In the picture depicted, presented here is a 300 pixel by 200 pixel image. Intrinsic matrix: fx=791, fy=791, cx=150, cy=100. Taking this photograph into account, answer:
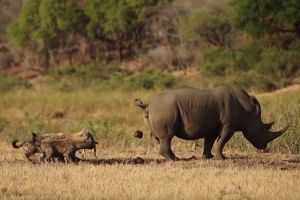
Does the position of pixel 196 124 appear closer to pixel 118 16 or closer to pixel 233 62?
pixel 233 62

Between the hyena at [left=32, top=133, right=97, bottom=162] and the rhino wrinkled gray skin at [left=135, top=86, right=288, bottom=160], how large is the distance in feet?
4.05

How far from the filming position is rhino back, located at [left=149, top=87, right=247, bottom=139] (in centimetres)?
1295

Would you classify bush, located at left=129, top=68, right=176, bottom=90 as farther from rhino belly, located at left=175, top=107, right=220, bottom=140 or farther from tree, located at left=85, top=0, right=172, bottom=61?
rhino belly, located at left=175, top=107, right=220, bottom=140

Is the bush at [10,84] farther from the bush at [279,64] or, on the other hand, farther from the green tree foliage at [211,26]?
the green tree foliage at [211,26]

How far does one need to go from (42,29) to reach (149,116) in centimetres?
3881

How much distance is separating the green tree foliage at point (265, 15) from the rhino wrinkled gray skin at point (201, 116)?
74.9ft

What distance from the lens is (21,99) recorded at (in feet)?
107

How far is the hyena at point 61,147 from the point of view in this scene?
12586mm

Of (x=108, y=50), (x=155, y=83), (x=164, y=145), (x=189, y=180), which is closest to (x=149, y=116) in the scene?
(x=164, y=145)

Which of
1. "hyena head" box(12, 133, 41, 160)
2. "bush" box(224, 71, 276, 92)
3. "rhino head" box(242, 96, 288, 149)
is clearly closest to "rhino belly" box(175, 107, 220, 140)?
"rhino head" box(242, 96, 288, 149)

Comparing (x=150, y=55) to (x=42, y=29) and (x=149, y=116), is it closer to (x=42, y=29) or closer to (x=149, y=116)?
(x=42, y=29)

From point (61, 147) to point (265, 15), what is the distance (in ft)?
84.9

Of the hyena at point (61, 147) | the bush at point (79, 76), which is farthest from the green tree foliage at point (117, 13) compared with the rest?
the hyena at point (61, 147)

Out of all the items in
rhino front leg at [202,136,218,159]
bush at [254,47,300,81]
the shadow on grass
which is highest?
bush at [254,47,300,81]
